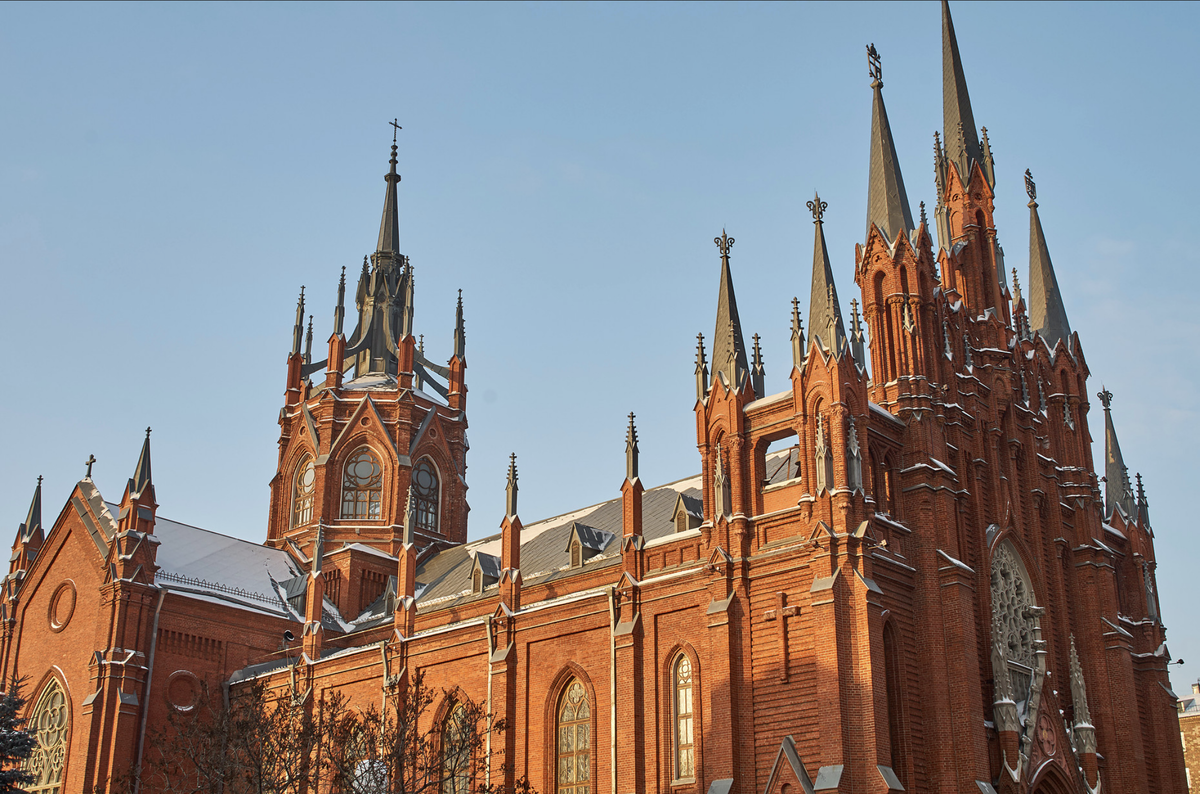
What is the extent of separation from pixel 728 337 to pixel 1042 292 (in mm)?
16669

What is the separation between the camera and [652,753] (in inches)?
1431

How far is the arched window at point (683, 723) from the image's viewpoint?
35500 millimetres

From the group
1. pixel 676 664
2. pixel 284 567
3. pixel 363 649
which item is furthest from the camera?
pixel 284 567

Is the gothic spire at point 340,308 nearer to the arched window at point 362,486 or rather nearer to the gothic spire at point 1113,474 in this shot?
the arched window at point 362,486

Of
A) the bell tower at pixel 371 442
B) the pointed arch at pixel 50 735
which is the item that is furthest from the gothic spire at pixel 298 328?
the pointed arch at pixel 50 735

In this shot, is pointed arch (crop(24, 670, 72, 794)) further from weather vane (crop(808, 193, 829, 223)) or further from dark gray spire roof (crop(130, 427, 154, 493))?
weather vane (crop(808, 193, 829, 223))

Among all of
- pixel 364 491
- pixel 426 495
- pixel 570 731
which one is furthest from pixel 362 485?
pixel 570 731

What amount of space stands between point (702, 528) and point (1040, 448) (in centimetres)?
1354

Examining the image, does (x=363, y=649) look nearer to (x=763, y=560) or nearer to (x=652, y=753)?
(x=652, y=753)

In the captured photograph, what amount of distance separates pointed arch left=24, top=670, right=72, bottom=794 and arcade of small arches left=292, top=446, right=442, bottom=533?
14.1 metres

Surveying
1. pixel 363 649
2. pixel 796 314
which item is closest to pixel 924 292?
pixel 796 314

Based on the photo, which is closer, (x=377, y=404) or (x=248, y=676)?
(x=248, y=676)

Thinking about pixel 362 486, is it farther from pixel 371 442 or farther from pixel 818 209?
pixel 818 209

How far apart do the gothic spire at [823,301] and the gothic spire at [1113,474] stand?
1687 cm
